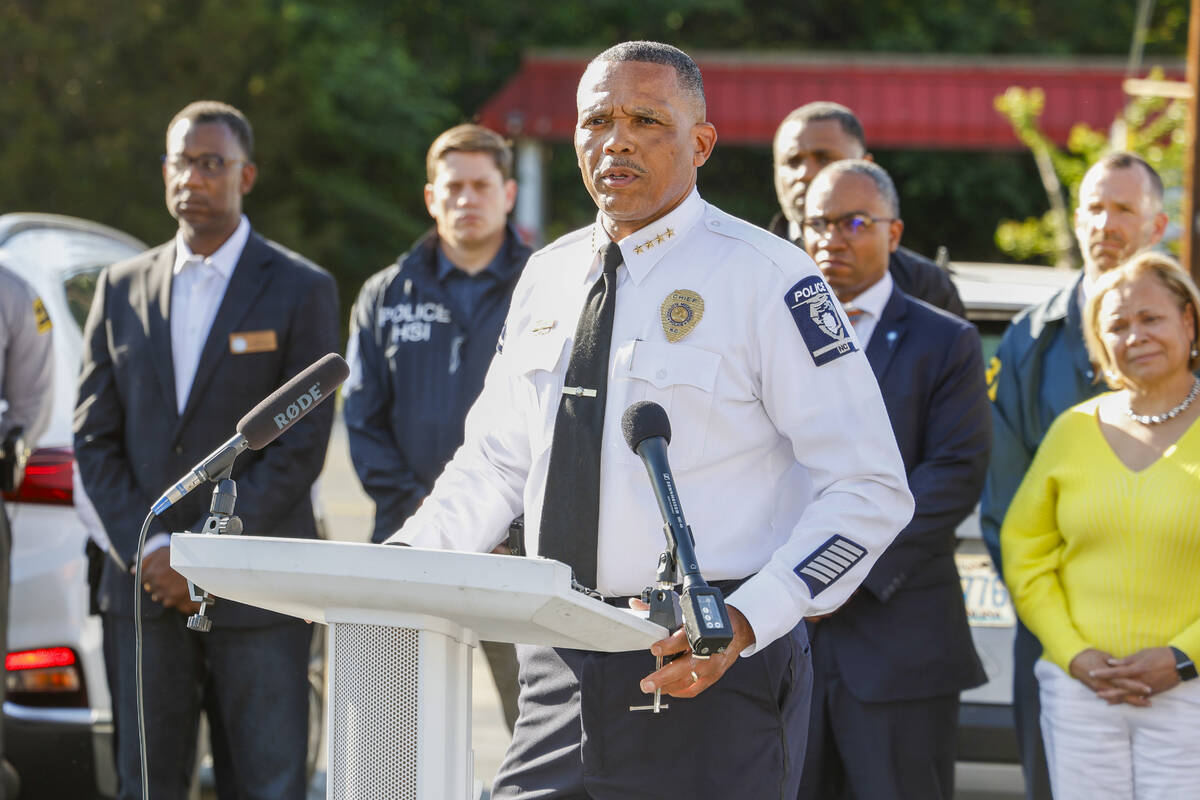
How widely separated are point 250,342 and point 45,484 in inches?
38.1

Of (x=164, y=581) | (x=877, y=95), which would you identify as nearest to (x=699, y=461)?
(x=164, y=581)

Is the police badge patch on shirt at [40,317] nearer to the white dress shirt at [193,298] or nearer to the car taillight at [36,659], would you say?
the white dress shirt at [193,298]

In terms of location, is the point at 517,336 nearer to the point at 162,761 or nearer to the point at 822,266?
the point at 822,266

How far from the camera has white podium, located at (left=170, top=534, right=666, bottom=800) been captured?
214 centimetres

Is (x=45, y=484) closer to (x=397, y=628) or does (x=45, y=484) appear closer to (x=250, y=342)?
(x=250, y=342)

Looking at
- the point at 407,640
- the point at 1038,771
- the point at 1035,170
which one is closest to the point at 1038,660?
the point at 1038,771

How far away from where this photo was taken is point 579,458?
2.77 m

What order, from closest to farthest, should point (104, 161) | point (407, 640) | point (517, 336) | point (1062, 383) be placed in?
point (407, 640) → point (517, 336) → point (1062, 383) → point (104, 161)

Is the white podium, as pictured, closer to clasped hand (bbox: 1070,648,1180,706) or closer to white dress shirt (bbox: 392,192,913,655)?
white dress shirt (bbox: 392,192,913,655)

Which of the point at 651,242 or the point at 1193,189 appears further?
the point at 1193,189

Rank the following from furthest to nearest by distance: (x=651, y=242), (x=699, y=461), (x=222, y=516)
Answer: (x=651, y=242) → (x=699, y=461) → (x=222, y=516)

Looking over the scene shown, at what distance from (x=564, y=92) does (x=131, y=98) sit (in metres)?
6.44

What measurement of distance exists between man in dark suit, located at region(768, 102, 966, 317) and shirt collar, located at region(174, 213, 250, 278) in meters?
1.67

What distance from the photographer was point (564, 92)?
78.3ft
